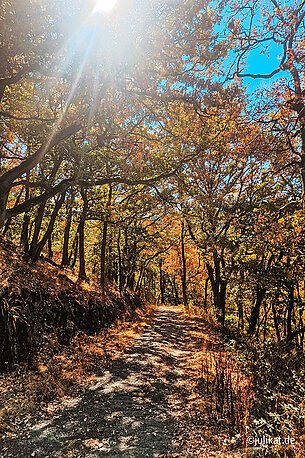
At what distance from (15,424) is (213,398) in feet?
13.2

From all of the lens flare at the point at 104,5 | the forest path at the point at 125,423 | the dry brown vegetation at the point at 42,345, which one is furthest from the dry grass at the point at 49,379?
the lens flare at the point at 104,5

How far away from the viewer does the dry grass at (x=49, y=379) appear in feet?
15.2

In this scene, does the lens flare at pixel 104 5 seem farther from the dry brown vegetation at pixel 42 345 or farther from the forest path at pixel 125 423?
the forest path at pixel 125 423

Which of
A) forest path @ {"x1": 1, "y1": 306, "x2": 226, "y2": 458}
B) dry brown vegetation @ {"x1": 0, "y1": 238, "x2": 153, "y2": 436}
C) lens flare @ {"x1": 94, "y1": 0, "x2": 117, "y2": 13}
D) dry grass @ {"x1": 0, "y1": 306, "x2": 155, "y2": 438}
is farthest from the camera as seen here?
dry brown vegetation @ {"x1": 0, "y1": 238, "x2": 153, "y2": 436}

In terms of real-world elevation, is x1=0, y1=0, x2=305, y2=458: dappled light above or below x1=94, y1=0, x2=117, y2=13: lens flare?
below

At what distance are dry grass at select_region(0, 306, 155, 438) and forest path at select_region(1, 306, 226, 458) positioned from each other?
33 cm

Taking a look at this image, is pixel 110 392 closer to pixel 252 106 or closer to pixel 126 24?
pixel 252 106

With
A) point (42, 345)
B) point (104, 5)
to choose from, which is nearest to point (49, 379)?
point (42, 345)

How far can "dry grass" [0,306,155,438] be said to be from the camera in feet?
15.2

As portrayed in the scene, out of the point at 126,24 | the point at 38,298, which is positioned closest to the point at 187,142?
the point at 126,24

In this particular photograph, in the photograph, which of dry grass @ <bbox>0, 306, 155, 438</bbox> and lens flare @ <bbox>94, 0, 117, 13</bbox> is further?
lens flare @ <bbox>94, 0, 117, 13</bbox>

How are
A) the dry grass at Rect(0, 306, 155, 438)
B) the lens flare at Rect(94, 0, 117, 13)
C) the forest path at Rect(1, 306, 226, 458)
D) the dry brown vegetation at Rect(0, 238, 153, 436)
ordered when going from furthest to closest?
the dry brown vegetation at Rect(0, 238, 153, 436), the lens flare at Rect(94, 0, 117, 13), the dry grass at Rect(0, 306, 155, 438), the forest path at Rect(1, 306, 226, 458)

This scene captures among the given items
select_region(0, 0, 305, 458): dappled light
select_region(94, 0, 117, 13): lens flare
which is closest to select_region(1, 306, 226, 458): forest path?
select_region(0, 0, 305, 458): dappled light

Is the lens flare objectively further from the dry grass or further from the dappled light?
the dry grass
